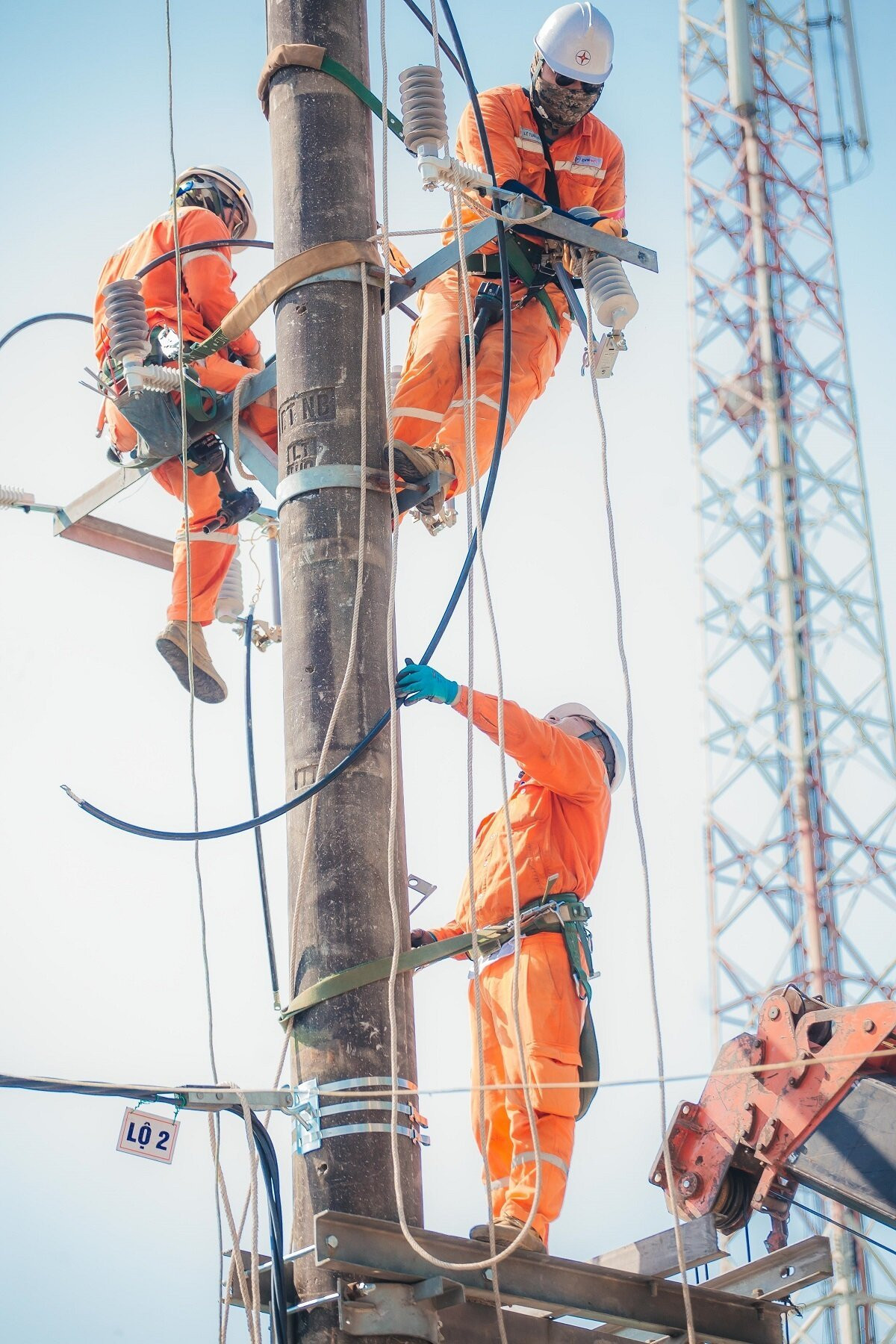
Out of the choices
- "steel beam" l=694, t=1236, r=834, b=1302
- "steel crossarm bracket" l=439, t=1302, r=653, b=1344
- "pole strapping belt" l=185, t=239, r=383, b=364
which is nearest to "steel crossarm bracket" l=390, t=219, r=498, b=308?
"pole strapping belt" l=185, t=239, r=383, b=364

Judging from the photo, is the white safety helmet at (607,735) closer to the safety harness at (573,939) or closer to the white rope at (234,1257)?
the safety harness at (573,939)

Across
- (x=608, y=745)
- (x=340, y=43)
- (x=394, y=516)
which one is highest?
(x=340, y=43)

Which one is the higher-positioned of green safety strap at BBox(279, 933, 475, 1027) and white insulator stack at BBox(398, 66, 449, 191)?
→ white insulator stack at BBox(398, 66, 449, 191)

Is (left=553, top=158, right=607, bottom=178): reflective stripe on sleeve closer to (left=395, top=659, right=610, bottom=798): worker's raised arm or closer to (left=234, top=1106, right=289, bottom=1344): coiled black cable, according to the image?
(left=395, top=659, right=610, bottom=798): worker's raised arm

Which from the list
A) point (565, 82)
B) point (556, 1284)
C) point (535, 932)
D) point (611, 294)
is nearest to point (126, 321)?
point (611, 294)

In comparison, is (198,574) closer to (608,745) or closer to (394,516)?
(608,745)

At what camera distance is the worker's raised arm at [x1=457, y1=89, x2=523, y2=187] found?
689 centimetres

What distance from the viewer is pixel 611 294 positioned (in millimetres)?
5316

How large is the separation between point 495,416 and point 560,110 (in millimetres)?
1400

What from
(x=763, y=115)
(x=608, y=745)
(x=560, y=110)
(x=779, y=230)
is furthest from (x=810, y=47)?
(x=608, y=745)

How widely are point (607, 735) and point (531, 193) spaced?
2.00 meters

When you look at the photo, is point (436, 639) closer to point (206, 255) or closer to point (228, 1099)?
point (228, 1099)

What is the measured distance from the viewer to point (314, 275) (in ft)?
16.5

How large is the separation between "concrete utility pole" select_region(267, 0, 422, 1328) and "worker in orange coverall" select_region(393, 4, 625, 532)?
1148mm
